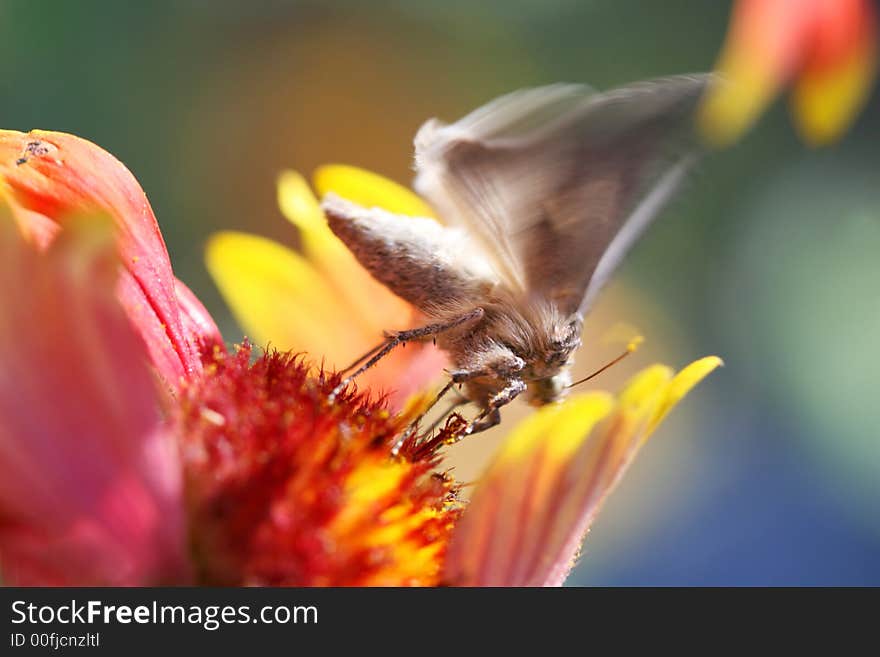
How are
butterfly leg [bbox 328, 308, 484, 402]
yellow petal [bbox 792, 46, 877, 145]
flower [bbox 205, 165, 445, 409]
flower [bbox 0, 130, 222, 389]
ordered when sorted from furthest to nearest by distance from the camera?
1. yellow petal [bbox 792, 46, 877, 145]
2. flower [bbox 205, 165, 445, 409]
3. butterfly leg [bbox 328, 308, 484, 402]
4. flower [bbox 0, 130, 222, 389]

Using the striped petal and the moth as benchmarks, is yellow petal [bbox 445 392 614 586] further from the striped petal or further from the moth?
the moth

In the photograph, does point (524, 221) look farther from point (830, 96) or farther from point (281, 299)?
point (830, 96)

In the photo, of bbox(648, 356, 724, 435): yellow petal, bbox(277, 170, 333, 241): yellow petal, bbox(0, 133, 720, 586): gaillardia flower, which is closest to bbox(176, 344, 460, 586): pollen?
bbox(0, 133, 720, 586): gaillardia flower

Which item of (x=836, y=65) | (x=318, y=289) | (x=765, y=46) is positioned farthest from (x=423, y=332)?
(x=836, y=65)

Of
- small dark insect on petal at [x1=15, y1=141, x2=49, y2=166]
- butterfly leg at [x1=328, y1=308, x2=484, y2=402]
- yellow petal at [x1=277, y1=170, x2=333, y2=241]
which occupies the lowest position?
butterfly leg at [x1=328, y1=308, x2=484, y2=402]
